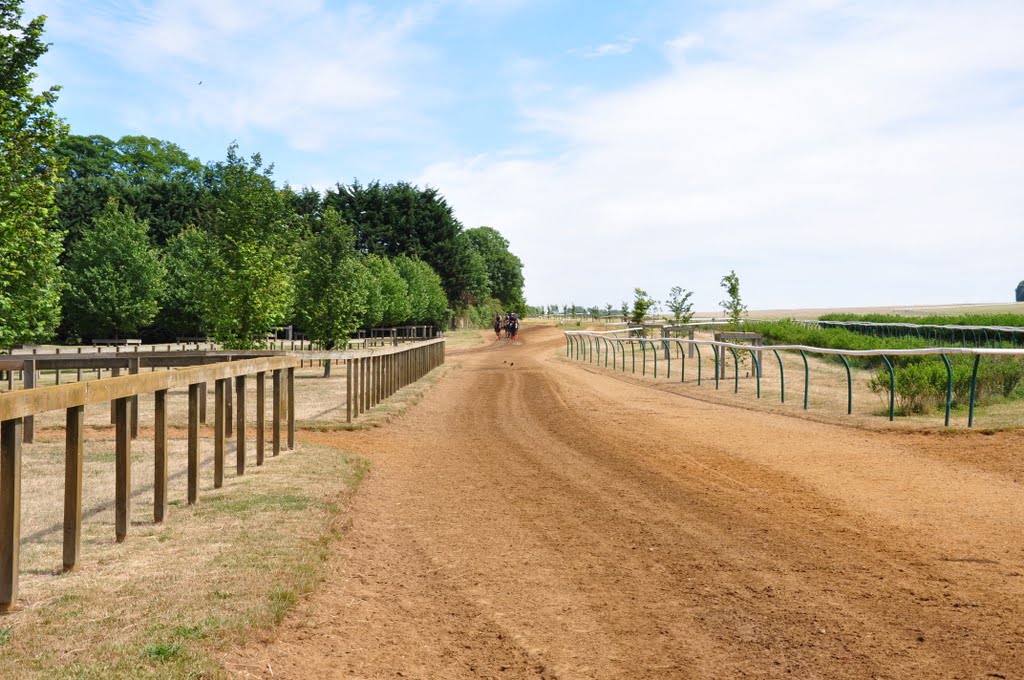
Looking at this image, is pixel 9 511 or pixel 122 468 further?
pixel 122 468

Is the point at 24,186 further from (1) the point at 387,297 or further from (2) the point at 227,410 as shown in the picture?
(1) the point at 387,297

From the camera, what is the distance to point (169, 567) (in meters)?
5.65

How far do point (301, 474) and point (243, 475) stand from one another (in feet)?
2.06

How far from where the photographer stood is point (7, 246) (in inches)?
720

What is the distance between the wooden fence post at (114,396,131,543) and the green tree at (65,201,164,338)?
45518 mm

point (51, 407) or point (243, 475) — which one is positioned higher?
point (51, 407)

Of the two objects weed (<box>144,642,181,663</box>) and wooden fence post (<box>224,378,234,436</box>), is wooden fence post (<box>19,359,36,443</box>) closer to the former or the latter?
wooden fence post (<box>224,378,234,436</box>)

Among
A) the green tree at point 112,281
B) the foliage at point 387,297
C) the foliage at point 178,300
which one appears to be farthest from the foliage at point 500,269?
the green tree at point 112,281

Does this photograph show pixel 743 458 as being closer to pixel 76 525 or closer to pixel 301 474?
pixel 301 474

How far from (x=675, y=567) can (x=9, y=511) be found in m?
3.99

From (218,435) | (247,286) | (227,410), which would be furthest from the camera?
(247,286)

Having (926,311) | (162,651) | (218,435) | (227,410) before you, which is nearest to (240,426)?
(218,435)

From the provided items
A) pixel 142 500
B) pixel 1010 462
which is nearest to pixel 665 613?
pixel 142 500

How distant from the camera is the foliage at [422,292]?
6775 centimetres
